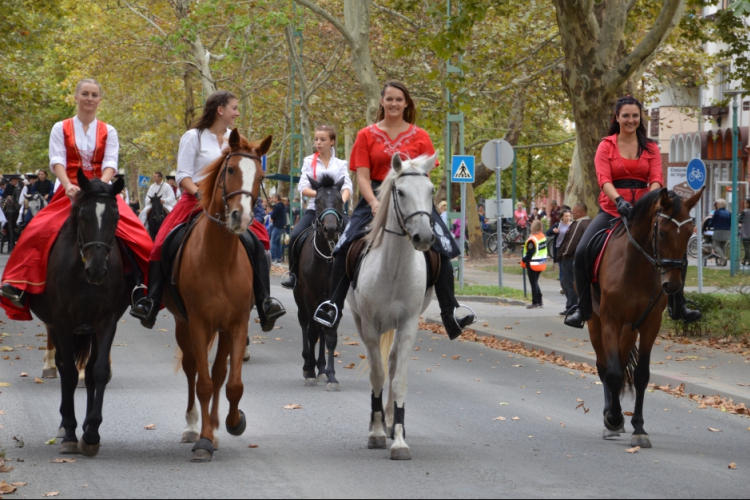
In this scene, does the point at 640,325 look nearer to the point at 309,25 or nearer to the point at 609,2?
the point at 609,2

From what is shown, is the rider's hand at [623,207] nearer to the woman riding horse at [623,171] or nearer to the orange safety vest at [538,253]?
the woman riding horse at [623,171]

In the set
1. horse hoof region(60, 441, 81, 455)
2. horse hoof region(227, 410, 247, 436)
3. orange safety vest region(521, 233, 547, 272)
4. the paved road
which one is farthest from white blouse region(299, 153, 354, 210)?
orange safety vest region(521, 233, 547, 272)

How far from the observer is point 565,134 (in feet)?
191

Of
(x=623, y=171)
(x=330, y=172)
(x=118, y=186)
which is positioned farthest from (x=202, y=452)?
(x=330, y=172)

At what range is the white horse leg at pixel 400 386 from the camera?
7.96 m

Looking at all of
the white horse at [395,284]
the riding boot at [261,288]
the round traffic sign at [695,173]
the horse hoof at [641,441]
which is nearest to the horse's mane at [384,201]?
the white horse at [395,284]

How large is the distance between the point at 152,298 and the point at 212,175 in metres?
1.18

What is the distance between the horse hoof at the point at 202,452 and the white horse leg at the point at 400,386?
1284mm

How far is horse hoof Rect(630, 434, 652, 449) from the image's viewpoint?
8.80 metres

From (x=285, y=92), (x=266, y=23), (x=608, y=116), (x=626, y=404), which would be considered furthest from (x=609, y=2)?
(x=285, y=92)

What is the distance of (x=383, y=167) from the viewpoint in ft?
29.7

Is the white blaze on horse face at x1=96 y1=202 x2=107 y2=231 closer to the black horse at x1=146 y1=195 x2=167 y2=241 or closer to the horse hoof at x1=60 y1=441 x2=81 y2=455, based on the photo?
the horse hoof at x1=60 y1=441 x2=81 y2=455

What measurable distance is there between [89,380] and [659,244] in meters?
4.51

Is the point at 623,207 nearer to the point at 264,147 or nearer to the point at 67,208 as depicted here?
the point at 264,147
